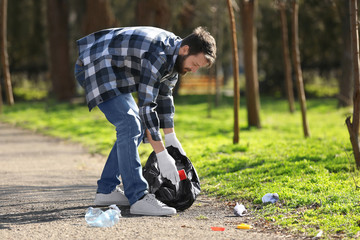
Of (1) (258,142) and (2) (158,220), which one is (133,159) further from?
(1) (258,142)

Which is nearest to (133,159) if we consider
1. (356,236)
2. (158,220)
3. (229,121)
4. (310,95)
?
(158,220)

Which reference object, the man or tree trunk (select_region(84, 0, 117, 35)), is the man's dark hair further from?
tree trunk (select_region(84, 0, 117, 35))

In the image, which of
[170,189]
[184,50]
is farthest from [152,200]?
[184,50]

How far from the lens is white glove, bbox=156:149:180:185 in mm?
4062

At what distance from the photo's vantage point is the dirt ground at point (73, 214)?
373 centimetres

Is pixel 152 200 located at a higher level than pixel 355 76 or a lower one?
lower

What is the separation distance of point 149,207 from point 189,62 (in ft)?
4.00

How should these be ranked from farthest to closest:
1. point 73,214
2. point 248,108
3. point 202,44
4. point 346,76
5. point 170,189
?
point 346,76
point 248,108
point 170,189
point 73,214
point 202,44

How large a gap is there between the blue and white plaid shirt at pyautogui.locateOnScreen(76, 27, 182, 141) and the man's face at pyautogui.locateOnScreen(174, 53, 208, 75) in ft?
0.17

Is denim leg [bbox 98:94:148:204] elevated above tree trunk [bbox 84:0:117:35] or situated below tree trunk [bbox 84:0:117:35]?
below

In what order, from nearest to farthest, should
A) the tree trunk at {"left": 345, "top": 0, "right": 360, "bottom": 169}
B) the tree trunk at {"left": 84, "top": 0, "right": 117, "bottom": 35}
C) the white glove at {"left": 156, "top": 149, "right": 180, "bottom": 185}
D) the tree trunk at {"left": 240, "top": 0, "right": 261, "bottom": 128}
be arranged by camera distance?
1. the white glove at {"left": 156, "top": 149, "right": 180, "bottom": 185}
2. the tree trunk at {"left": 345, "top": 0, "right": 360, "bottom": 169}
3. the tree trunk at {"left": 240, "top": 0, "right": 261, "bottom": 128}
4. the tree trunk at {"left": 84, "top": 0, "right": 117, "bottom": 35}

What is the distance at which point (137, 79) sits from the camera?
4199 millimetres

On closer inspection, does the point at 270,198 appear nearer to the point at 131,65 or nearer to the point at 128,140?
the point at 128,140

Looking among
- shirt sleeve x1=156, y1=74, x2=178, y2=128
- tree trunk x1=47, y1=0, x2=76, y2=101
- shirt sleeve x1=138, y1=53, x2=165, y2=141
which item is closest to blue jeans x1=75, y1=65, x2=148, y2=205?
shirt sleeve x1=138, y1=53, x2=165, y2=141
